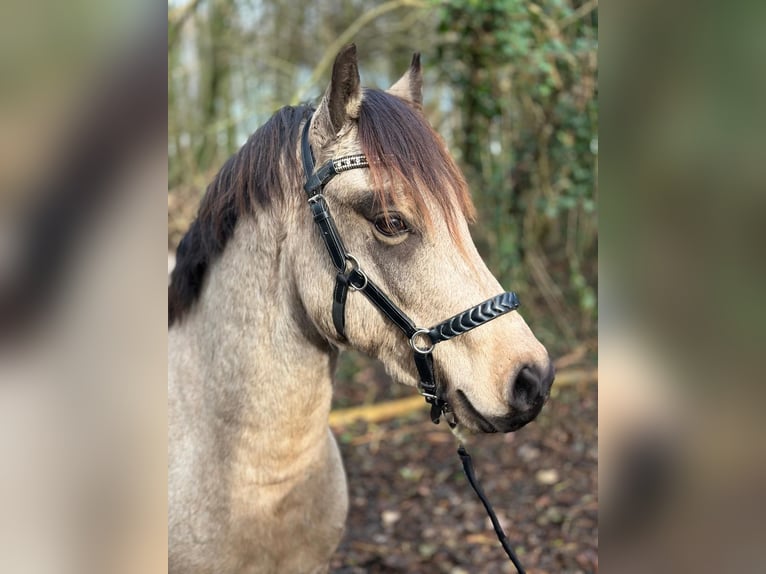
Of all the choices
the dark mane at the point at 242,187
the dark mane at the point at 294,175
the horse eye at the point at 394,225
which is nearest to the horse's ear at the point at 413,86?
the dark mane at the point at 294,175

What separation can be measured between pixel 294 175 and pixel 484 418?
2.91 feet

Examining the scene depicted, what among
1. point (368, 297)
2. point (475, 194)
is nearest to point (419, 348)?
point (368, 297)

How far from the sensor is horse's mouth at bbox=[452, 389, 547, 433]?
4.91 feet

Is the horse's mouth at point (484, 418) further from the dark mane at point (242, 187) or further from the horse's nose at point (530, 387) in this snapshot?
the dark mane at point (242, 187)

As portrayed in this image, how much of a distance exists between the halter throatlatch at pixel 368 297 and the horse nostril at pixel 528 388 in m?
0.17

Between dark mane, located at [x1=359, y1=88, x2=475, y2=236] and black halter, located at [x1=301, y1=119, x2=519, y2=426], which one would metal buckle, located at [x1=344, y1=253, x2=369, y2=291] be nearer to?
black halter, located at [x1=301, y1=119, x2=519, y2=426]

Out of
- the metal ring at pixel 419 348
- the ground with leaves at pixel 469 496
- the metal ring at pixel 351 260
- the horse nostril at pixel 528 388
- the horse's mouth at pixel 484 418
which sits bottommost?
the ground with leaves at pixel 469 496

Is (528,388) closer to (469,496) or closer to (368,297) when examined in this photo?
(368,297)

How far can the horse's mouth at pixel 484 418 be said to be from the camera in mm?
1498

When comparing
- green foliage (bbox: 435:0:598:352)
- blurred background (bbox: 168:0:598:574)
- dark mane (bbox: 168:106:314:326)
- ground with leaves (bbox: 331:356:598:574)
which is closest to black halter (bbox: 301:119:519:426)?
dark mane (bbox: 168:106:314:326)
